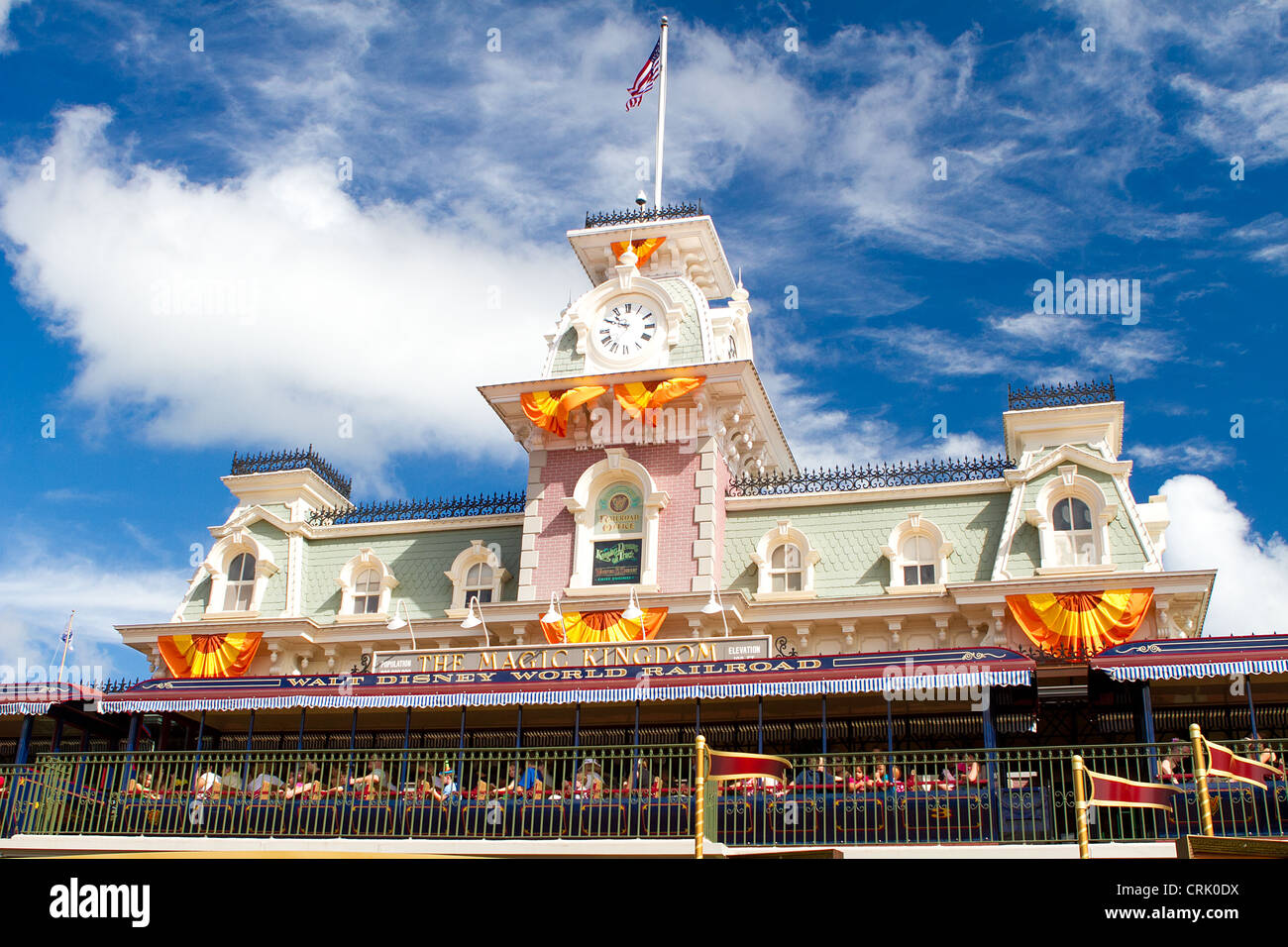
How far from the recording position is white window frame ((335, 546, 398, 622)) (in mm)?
31297

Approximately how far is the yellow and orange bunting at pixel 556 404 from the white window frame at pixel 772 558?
5277 millimetres

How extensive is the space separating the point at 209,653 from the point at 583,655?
11.2 m

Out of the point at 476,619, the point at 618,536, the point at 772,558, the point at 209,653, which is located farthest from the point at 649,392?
the point at 209,653

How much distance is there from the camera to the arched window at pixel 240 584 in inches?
1288

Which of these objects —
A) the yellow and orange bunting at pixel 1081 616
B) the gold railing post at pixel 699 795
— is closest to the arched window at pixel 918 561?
the yellow and orange bunting at pixel 1081 616

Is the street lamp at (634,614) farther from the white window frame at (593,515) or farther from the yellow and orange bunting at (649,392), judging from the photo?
the yellow and orange bunting at (649,392)

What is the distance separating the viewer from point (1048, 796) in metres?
19.2

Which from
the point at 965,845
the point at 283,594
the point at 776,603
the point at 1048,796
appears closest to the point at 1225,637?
the point at 1048,796

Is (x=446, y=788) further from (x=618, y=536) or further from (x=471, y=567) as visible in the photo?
(x=471, y=567)

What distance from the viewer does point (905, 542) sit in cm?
2912

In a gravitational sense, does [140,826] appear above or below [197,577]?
below

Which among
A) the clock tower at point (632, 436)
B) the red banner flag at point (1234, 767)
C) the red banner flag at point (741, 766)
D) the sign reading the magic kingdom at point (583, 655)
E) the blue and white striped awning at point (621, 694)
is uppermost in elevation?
the clock tower at point (632, 436)
